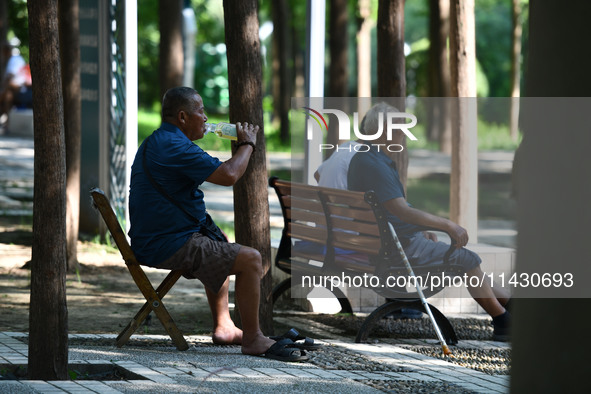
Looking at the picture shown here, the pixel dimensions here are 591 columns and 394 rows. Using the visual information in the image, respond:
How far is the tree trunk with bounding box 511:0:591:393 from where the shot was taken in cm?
314

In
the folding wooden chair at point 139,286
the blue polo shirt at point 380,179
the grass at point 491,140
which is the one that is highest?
the blue polo shirt at point 380,179

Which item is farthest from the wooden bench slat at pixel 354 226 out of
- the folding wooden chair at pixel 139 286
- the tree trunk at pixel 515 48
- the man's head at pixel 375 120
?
the tree trunk at pixel 515 48

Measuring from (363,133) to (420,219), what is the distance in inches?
30.7

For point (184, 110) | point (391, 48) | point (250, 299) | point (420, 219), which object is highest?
point (391, 48)

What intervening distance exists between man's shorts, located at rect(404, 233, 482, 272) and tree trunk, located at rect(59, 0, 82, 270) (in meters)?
3.70

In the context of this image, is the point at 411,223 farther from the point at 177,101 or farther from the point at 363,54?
the point at 363,54

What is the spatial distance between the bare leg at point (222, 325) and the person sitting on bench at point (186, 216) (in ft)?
1.00

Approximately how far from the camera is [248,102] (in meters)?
7.02

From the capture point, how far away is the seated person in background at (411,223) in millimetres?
7277

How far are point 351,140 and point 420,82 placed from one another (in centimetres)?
4495

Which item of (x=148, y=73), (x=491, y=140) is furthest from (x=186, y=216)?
(x=148, y=73)

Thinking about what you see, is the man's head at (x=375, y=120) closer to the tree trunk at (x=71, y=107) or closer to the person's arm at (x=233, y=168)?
the person's arm at (x=233, y=168)

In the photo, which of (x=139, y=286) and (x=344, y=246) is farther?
(x=344, y=246)

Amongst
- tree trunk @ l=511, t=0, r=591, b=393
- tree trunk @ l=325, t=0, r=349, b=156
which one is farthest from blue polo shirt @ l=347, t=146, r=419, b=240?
tree trunk @ l=325, t=0, r=349, b=156
